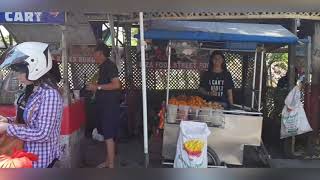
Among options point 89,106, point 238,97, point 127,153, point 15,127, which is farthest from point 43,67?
point 238,97

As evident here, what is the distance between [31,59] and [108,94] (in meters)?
2.96

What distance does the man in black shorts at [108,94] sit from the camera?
623 cm

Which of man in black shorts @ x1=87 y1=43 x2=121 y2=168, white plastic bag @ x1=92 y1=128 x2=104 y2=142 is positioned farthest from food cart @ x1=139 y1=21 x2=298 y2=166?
white plastic bag @ x1=92 y1=128 x2=104 y2=142

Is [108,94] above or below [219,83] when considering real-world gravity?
below

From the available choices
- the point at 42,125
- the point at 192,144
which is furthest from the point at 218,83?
the point at 42,125

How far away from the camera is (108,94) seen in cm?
627

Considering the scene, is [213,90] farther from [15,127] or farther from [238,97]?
[15,127]

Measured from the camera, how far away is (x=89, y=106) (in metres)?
8.59

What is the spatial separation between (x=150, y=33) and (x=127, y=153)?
8.18ft

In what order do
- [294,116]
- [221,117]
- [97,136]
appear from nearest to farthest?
1. [221,117]
2. [294,116]
3. [97,136]

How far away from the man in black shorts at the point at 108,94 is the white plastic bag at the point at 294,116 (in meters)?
2.73

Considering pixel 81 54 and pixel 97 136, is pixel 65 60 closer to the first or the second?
pixel 97 136

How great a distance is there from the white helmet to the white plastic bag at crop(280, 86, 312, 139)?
15.3 ft

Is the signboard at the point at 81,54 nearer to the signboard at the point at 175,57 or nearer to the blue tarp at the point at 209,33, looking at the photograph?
Result: the signboard at the point at 175,57
